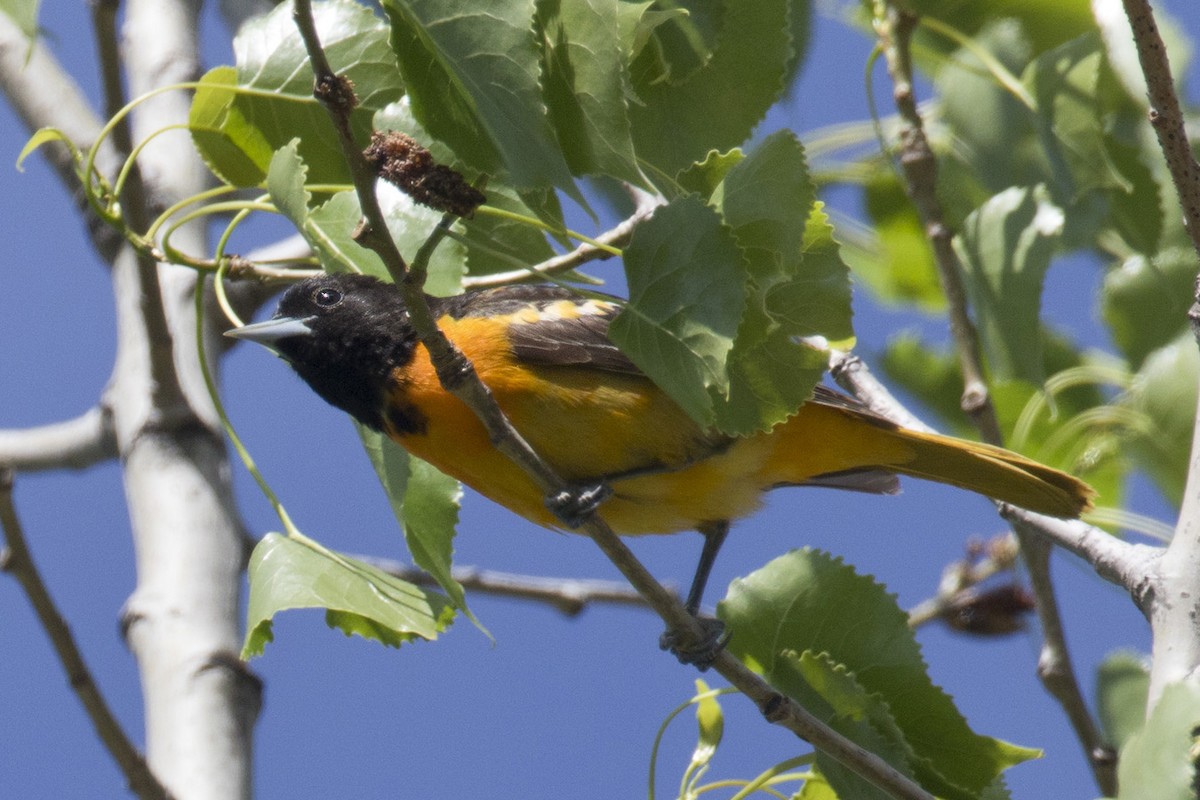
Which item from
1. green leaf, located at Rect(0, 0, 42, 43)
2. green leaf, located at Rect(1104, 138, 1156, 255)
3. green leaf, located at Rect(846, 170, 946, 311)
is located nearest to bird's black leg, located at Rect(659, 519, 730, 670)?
green leaf, located at Rect(1104, 138, 1156, 255)

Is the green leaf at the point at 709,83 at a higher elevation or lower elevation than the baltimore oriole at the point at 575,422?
higher

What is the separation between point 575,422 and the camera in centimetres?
298

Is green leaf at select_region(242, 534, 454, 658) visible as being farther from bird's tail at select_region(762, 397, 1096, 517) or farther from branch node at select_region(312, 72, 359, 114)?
bird's tail at select_region(762, 397, 1096, 517)

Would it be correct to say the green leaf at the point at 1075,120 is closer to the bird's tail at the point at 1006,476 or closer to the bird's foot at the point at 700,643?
the bird's tail at the point at 1006,476

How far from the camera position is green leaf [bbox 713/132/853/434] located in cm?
183

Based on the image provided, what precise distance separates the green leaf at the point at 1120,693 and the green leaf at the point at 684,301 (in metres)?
1.99

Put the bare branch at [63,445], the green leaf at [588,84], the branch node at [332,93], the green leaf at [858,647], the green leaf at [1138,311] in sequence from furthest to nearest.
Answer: the bare branch at [63,445] → the green leaf at [1138,311] → the green leaf at [858,647] → the green leaf at [588,84] → the branch node at [332,93]

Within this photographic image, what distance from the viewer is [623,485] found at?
3.11 m

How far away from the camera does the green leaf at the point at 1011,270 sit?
294cm

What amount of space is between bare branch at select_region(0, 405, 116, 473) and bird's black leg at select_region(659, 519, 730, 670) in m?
1.66

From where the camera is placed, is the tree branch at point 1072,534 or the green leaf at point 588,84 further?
the tree branch at point 1072,534

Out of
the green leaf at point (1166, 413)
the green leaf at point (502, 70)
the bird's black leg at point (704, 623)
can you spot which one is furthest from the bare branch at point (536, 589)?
the green leaf at point (502, 70)

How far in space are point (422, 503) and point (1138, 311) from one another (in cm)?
215

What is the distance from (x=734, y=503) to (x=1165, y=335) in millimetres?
1292
